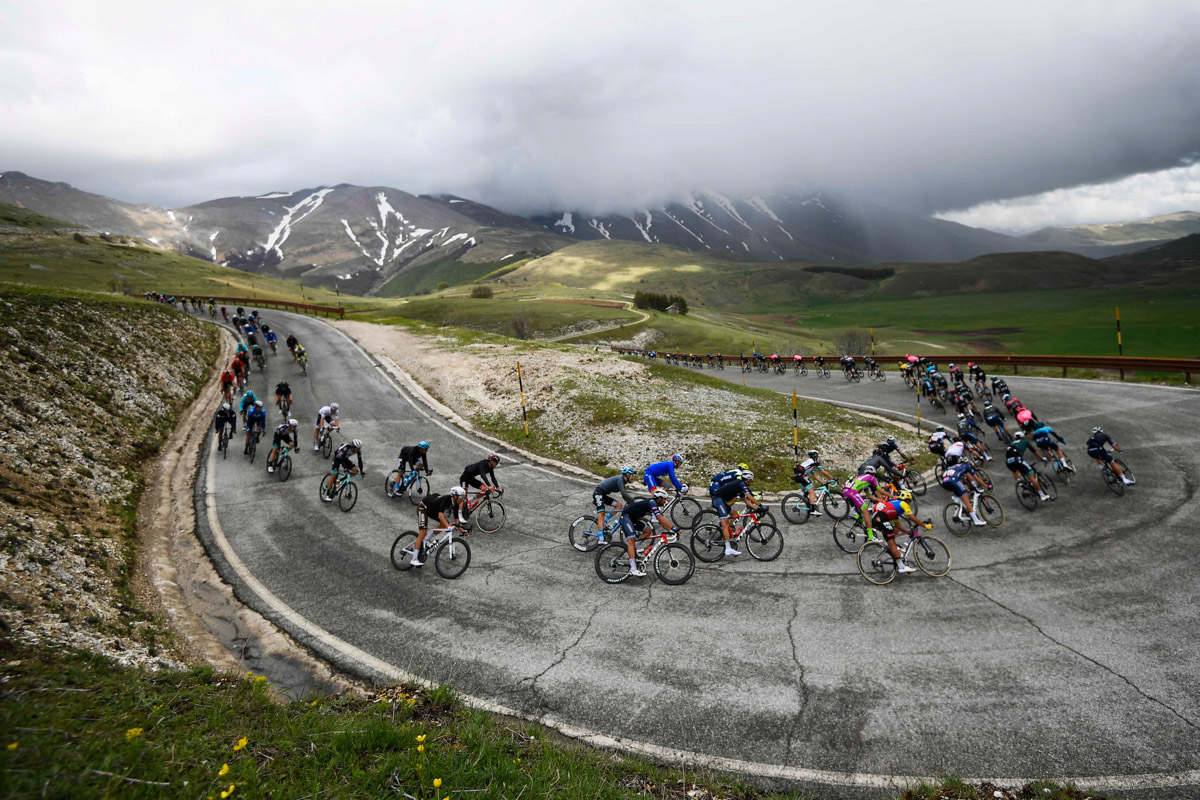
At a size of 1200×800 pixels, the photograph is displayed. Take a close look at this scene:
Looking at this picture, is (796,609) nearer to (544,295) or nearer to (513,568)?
(513,568)

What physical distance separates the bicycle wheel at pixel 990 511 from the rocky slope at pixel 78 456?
1816 cm

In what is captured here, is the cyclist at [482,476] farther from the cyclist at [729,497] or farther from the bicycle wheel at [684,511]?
the cyclist at [729,497]

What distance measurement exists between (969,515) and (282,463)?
21.1 m

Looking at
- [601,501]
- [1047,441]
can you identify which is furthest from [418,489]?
[1047,441]

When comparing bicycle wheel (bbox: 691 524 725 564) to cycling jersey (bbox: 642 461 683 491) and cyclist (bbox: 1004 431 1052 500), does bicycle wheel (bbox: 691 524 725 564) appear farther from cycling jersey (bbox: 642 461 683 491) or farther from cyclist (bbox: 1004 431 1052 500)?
cyclist (bbox: 1004 431 1052 500)

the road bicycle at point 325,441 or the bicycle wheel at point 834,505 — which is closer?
the bicycle wheel at point 834,505

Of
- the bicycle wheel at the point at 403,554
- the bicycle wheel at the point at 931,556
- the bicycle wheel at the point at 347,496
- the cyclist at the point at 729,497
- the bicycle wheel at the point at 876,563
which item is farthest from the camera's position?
the bicycle wheel at the point at 347,496

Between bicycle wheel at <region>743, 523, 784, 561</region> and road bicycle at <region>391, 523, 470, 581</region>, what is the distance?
6844 millimetres

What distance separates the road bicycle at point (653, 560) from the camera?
11.8 m

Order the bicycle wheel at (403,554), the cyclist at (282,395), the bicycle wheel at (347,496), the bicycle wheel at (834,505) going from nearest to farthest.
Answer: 1. the bicycle wheel at (403,554)
2. the bicycle wheel at (834,505)
3. the bicycle wheel at (347,496)
4. the cyclist at (282,395)

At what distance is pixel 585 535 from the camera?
13188mm

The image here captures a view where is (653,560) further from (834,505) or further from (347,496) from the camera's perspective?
(347,496)

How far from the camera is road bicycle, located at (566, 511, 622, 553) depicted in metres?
12.8

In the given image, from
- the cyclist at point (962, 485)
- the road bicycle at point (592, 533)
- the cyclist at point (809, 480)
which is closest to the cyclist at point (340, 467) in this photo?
the road bicycle at point (592, 533)
